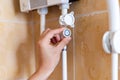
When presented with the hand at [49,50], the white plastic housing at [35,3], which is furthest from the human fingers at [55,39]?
the white plastic housing at [35,3]

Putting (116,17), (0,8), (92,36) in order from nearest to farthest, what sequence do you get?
(116,17), (92,36), (0,8)

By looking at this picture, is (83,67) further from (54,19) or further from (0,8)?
(0,8)

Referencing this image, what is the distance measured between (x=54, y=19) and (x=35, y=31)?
4.9 inches

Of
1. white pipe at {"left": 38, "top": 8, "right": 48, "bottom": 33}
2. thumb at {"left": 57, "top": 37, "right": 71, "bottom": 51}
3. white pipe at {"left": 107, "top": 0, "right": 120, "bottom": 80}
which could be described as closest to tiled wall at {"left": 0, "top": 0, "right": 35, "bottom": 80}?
white pipe at {"left": 38, "top": 8, "right": 48, "bottom": 33}

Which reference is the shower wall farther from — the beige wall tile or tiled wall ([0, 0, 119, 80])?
the beige wall tile

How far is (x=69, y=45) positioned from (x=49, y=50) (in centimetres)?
9

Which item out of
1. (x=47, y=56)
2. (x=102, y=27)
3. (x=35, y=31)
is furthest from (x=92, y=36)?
(x=35, y=31)

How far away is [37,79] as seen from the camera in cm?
61

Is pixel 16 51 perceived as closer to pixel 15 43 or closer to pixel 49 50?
pixel 15 43

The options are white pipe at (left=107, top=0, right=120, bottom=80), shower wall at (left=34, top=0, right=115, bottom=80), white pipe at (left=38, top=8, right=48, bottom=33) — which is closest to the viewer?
white pipe at (left=107, top=0, right=120, bottom=80)

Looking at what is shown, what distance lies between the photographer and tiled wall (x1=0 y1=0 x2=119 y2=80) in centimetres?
57

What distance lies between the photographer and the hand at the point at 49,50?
0.60 meters

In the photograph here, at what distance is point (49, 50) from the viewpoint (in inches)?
23.8

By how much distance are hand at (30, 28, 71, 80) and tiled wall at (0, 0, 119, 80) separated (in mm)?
68
